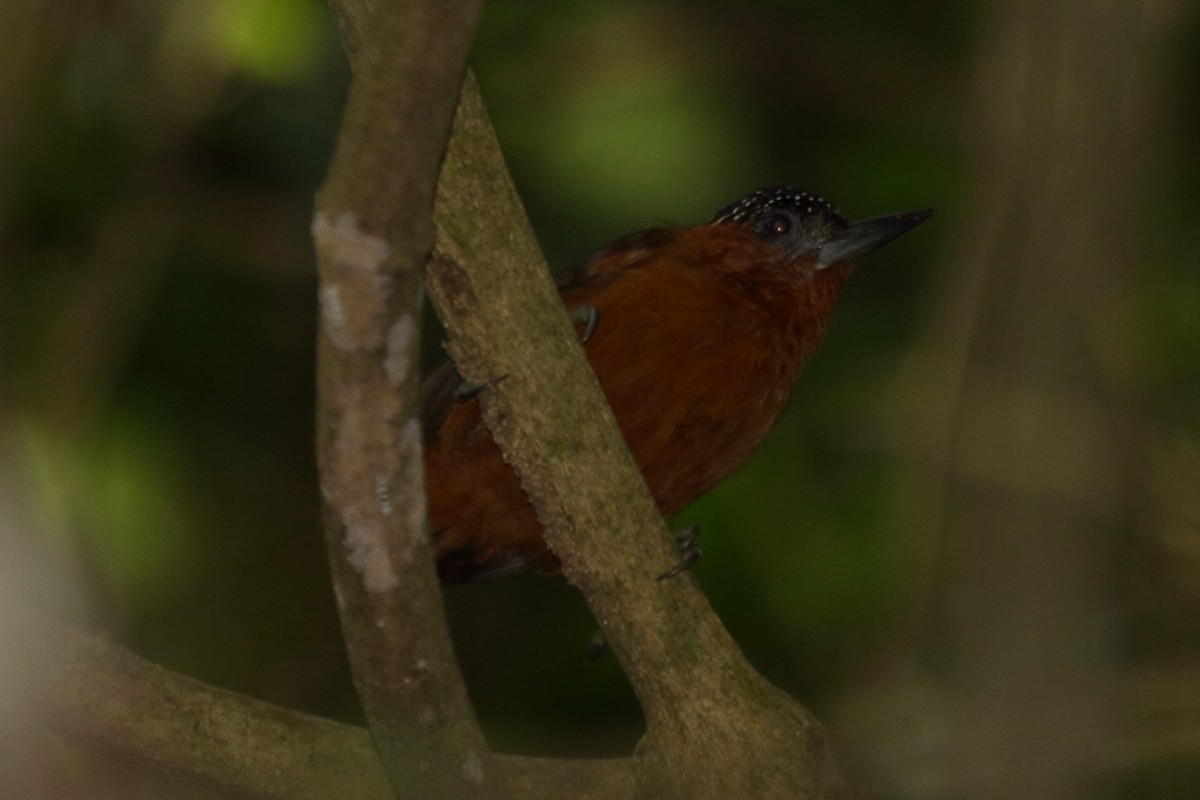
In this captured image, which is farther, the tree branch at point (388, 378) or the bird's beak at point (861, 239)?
the bird's beak at point (861, 239)

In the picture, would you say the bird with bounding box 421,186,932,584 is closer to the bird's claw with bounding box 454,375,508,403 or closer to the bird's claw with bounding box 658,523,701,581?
the bird's claw with bounding box 658,523,701,581

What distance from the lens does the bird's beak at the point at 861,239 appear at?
4.48 meters

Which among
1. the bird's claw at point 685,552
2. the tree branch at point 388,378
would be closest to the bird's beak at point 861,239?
the bird's claw at point 685,552

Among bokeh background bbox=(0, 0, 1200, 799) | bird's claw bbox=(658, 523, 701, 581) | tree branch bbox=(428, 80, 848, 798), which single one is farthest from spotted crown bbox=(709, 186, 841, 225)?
tree branch bbox=(428, 80, 848, 798)

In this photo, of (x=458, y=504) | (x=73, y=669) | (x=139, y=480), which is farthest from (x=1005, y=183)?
(x=139, y=480)

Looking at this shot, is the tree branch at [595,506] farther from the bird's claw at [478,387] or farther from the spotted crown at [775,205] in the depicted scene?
the spotted crown at [775,205]

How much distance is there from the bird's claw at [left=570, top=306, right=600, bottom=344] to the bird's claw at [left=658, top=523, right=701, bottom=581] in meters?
0.57

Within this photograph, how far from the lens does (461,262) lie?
2879mm

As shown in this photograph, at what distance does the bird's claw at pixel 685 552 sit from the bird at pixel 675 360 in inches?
14.8

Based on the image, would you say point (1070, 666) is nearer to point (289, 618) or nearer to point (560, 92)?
point (560, 92)

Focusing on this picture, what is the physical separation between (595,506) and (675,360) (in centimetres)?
105

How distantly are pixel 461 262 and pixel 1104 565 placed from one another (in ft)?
4.68

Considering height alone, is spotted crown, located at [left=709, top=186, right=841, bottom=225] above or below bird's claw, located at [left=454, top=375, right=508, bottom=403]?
below

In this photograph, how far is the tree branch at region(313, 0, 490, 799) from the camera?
224 cm
